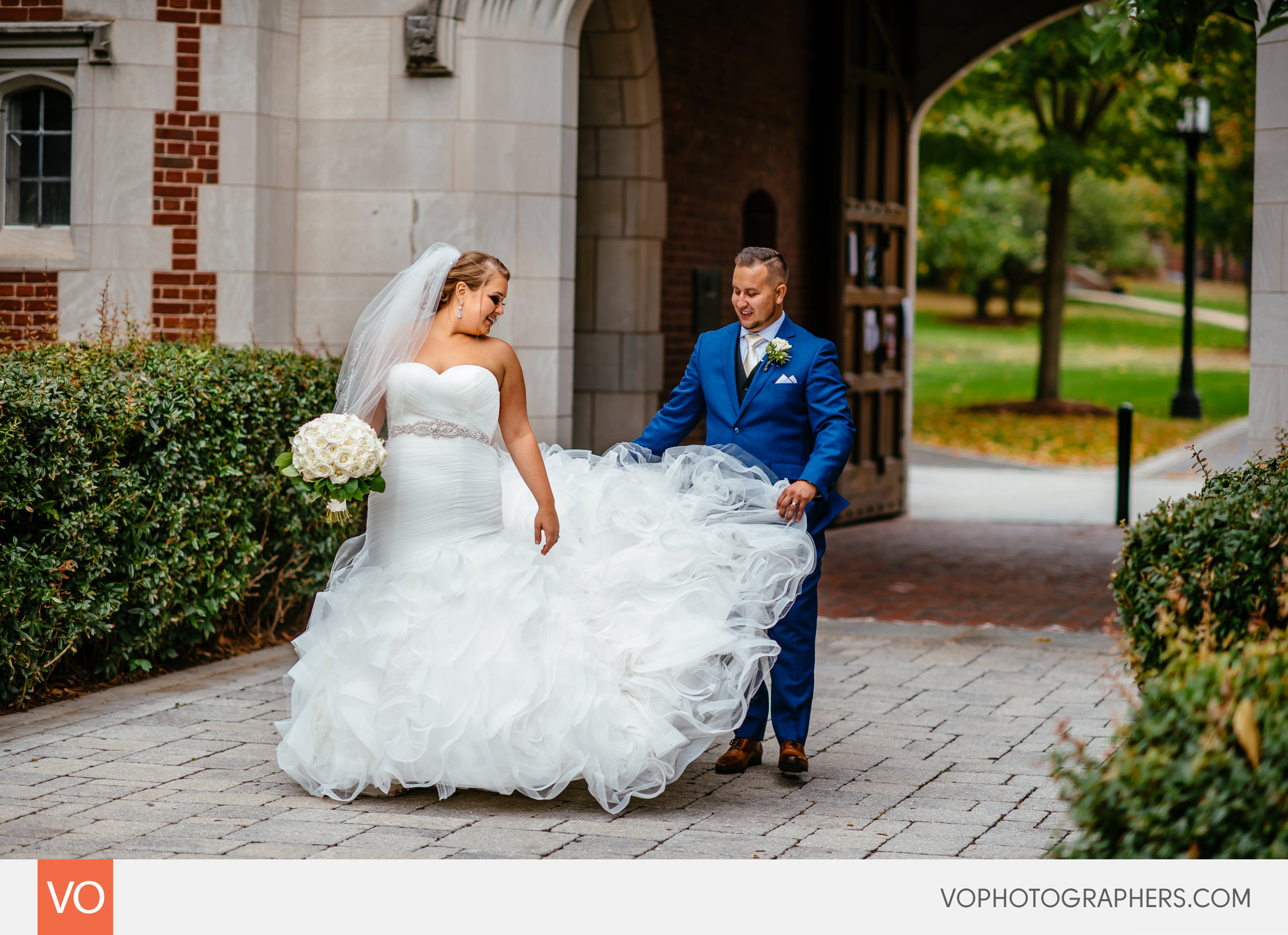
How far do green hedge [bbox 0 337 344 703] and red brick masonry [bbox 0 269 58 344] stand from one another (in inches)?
50.1

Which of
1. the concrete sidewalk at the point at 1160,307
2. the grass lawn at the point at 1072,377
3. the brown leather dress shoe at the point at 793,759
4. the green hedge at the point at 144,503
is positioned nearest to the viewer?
the brown leather dress shoe at the point at 793,759

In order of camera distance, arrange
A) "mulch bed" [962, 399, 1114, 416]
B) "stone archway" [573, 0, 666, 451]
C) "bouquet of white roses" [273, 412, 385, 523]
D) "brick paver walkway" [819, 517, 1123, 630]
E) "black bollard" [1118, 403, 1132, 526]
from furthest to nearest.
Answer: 1. "mulch bed" [962, 399, 1114, 416]
2. "black bollard" [1118, 403, 1132, 526]
3. "stone archway" [573, 0, 666, 451]
4. "brick paver walkway" [819, 517, 1123, 630]
5. "bouquet of white roses" [273, 412, 385, 523]

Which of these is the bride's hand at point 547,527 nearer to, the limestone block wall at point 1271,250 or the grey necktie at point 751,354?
the grey necktie at point 751,354

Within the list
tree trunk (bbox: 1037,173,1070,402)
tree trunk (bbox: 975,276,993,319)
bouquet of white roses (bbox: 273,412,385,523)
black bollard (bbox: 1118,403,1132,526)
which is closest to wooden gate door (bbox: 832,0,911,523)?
black bollard (bbox: 1118,403,1132,526)

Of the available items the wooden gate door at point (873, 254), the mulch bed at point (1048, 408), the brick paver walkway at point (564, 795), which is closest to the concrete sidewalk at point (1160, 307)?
the mulch bed at point (1048, 408)

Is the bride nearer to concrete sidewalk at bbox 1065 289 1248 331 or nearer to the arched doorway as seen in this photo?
Answer: the arched doorway

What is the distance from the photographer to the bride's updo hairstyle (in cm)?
558

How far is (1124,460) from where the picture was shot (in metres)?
13.0

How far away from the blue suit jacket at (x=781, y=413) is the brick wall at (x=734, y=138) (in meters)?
5.87

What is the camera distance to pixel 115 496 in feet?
22.5

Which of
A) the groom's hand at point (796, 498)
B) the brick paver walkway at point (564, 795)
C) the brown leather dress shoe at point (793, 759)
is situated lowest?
the brick paver walkway at point (564, 795)

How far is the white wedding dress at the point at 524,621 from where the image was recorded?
517cm

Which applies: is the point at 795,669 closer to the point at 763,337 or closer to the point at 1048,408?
the point at 763,337

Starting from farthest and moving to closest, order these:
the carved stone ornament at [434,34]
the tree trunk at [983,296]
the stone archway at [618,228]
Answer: the tree trunk at [983,296] < the stone archway at [618,228] < the carved stone ornament at [434,34]
